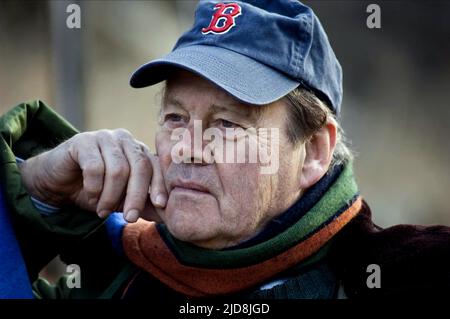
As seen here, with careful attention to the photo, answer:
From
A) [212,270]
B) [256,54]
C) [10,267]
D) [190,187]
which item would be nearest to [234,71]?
[256,54]

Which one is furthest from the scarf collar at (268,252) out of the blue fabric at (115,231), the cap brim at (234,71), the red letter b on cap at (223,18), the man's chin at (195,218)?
the red letter b on cap at (223,18)

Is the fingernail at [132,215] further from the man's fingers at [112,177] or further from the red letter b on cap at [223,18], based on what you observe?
the red letter b on cap at [223,18]

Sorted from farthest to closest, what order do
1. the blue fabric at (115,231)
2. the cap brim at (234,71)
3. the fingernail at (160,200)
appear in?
the blue fabric at (115,231), the fingernail at (160,200), the cap brim at (234,71)

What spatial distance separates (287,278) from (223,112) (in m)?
0.53

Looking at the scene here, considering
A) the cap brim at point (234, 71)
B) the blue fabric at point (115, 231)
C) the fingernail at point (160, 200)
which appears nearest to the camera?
the cap brim at point (234, 71)

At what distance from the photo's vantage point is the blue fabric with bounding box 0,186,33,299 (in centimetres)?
194

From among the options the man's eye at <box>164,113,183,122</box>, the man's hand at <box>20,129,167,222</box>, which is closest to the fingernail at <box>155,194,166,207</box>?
the man's hand at <box>20,129,167,222</box>

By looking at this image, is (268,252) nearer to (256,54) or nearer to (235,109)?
(235,109)

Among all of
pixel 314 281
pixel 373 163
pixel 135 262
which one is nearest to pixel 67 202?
pixel 135 262

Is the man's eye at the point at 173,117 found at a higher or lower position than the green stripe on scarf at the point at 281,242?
higher

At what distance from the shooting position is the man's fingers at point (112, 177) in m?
1.90

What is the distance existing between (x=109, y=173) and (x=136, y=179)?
8cm

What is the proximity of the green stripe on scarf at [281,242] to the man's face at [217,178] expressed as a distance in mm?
45

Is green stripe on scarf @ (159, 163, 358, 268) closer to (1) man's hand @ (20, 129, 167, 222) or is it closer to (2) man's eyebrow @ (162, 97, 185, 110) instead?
(1) man's hand @ (20, 129, 167, 222)
